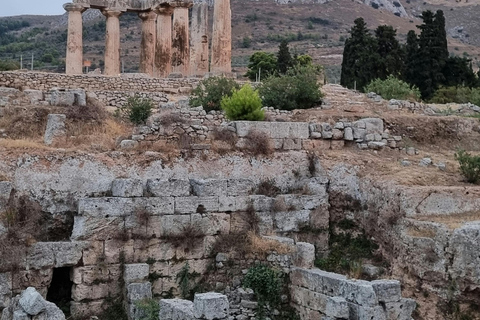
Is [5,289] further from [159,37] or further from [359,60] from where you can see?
[359,60]

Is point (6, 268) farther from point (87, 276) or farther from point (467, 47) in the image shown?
point (467, 47)

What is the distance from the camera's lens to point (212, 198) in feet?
54.2

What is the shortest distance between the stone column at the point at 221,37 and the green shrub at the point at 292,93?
899 cm

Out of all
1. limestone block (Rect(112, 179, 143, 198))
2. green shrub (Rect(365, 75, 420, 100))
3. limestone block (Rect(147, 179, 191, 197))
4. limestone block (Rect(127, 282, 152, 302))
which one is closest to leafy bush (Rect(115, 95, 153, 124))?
limestone block (Rect(147, 179, 191, 197))

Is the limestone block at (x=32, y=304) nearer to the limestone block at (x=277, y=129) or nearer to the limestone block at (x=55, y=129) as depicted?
the limestone block at (x=55, y=129)

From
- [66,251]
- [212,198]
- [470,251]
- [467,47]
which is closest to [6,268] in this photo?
[66,251]

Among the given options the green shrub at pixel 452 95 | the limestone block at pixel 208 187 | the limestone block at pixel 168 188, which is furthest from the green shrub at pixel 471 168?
the green shrub at pixel 452 95

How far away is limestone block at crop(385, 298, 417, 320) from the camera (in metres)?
13.6

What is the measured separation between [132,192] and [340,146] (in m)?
6.81

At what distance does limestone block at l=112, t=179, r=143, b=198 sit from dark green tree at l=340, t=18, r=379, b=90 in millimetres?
26830

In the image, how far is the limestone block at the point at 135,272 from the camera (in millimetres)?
15312

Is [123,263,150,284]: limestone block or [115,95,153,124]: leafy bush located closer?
[123,263,150,284]: limestone block

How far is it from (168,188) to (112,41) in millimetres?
19604

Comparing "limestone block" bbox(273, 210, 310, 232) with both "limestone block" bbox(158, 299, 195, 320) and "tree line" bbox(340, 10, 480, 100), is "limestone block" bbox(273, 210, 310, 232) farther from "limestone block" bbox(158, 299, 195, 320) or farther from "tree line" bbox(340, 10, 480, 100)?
"tree line" bbox(340, 10, 480, 100)
